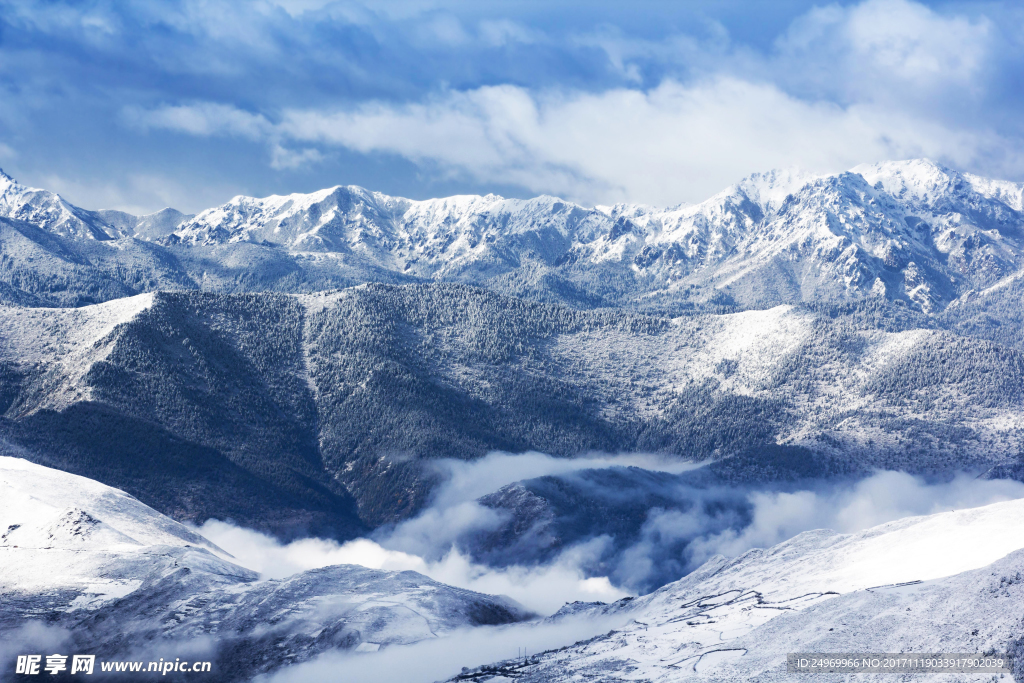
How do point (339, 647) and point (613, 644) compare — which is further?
point (339, 647)

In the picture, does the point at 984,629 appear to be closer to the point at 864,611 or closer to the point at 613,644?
the point at 864,611

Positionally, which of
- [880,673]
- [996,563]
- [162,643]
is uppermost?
[162,643]

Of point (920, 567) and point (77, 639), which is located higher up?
point (77, 639)

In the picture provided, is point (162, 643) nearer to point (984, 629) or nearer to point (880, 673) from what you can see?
point (880, 673)

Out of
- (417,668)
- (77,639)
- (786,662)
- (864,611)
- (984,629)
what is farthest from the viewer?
(77,639)

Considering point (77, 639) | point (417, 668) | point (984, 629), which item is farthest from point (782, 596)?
point (77, 639)

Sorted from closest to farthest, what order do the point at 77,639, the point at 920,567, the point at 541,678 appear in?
the point at 541,678, the point at 920,567, the point at 77,639
